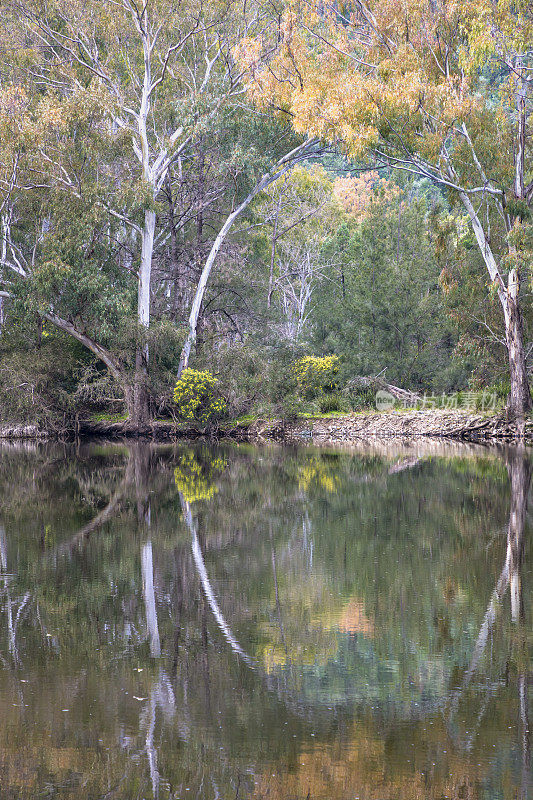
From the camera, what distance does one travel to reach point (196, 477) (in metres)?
16.0

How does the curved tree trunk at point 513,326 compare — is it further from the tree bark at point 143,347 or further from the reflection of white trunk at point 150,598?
the reflection of white trunk at point 150,598

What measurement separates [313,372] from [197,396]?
3.87 metres

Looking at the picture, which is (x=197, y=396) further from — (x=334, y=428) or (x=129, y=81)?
(x=129, y=81)

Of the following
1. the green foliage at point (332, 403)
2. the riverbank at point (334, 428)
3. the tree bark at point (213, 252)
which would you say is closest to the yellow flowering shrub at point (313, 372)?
the green foliage at point (332, 403)

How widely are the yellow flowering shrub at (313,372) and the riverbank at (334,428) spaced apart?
3.53 ft

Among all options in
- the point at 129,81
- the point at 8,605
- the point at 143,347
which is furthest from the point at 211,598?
the point at 129,81

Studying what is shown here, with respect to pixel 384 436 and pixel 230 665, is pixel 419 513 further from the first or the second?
pixel 384 436

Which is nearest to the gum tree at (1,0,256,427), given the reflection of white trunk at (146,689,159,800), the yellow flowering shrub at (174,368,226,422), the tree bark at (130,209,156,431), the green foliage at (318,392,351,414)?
the tree bark at (130,209,156,431)

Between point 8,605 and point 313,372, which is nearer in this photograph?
point 8,605

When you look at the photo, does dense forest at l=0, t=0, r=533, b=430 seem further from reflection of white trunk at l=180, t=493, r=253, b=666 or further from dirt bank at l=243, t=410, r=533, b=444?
reflection of white trunk at l=180, t=493, r=253, b=666

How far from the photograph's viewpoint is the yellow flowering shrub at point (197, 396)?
27438 millimetres

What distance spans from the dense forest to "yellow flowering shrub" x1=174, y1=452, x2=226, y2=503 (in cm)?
846

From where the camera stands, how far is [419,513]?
1100cm

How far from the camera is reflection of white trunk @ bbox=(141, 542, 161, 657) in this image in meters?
5.40
